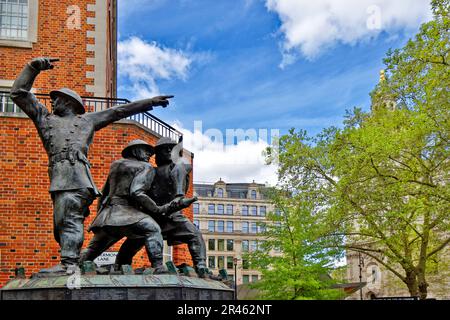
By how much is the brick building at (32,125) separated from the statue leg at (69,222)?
9.31 meters

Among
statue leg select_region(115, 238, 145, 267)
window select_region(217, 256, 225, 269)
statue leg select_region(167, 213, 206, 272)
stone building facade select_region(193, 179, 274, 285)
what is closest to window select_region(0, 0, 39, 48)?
statue leg select_region(115, 238, 145, 267)

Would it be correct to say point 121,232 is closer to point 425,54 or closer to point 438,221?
point 425,54

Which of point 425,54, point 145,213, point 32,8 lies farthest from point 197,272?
point 32,8

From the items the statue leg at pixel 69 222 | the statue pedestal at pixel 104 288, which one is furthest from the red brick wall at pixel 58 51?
the statue pedestal at pixel 104 288

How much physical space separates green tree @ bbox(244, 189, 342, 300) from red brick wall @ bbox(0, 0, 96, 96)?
10.2 m

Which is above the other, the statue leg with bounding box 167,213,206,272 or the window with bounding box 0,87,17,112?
the window with bounding box 0,87,17,112

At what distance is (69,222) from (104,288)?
0.96m

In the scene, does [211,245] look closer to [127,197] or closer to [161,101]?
[161,101]

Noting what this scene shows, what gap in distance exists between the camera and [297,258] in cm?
2375

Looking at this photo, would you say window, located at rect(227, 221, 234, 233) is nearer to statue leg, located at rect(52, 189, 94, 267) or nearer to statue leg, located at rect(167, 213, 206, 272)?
statue leg, located at rect(167, 213, 206, 272)

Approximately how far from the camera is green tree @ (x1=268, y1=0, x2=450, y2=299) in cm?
Answer: 1784

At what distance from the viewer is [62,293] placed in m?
5.60

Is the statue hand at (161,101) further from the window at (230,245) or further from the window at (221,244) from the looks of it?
the window at (230,245)

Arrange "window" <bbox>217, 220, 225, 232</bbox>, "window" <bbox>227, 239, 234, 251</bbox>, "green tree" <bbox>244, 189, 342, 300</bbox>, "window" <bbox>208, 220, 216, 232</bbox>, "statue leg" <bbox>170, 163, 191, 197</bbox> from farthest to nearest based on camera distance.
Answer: "window" <bbox>217, 220, 225, 232</bbox> < "window" <bbox>208, 220, 216, 232</bbox> < "window" <bbox>227, 239, 234, 251</bbox> < "green tree" <bbox>244, 189, 342, 300</bbox> < "statue leg" <bbox>170, 163, 191, 197</bbox>
